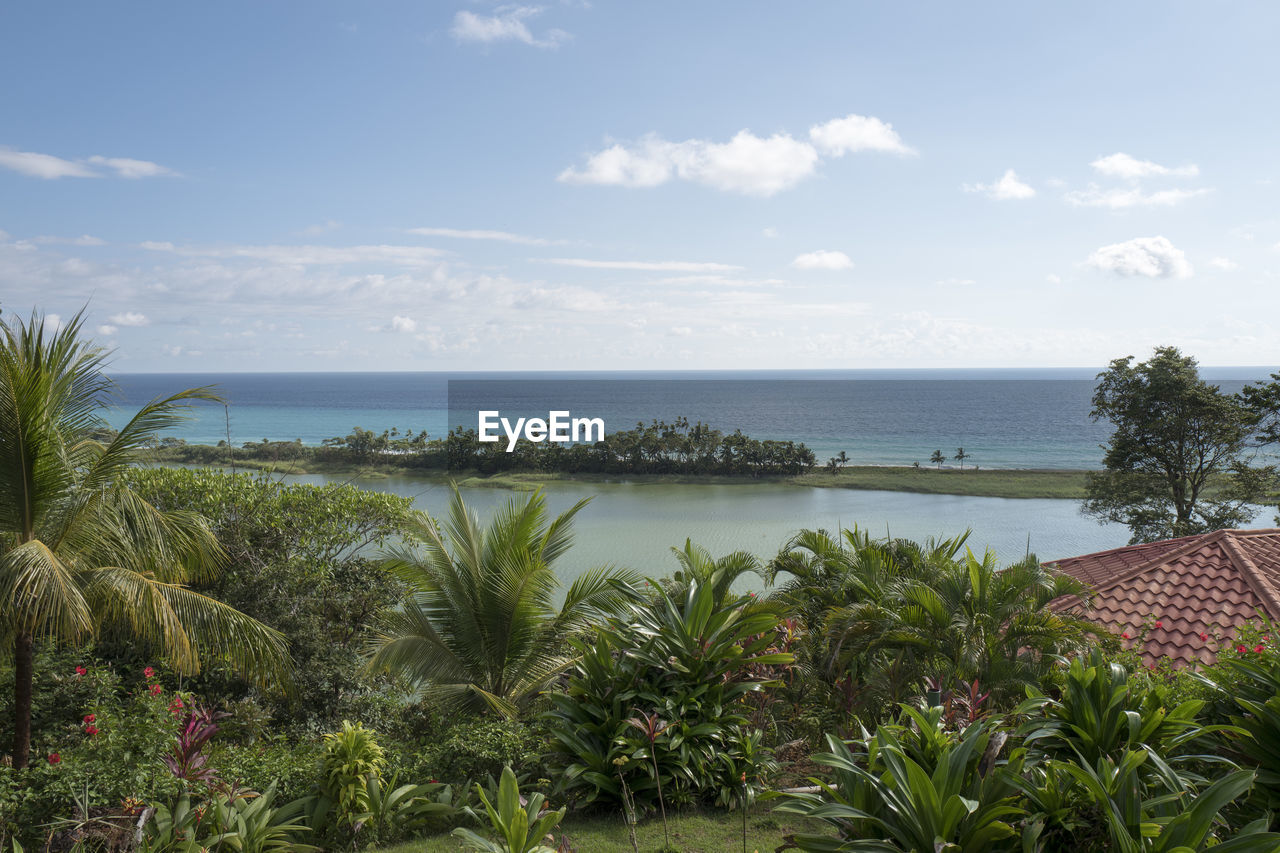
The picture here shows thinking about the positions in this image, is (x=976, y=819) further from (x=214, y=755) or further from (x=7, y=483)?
(x=7, y=483)

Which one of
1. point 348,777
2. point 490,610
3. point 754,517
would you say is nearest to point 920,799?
point 348,777

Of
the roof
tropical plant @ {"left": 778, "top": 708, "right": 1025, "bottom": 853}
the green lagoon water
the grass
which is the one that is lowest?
the green lagoon water

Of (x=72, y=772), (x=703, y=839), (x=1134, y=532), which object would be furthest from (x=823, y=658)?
(x=1134, y=532)

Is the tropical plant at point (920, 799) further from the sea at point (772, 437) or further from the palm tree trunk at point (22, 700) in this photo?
the palm tree trunk at point (22, 700)

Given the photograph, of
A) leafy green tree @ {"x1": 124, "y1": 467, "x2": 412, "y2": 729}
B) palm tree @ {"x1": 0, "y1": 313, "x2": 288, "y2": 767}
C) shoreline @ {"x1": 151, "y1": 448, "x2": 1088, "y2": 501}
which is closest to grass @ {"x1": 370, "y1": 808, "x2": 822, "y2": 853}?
palm tree @ {"x1": 0, "y1": 313, "x2": 288, "y2": 767}

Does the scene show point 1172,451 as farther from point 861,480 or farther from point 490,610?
point 490,610

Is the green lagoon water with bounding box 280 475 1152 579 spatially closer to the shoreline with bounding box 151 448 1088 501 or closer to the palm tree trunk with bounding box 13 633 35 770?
the shoreline with bounding box 151 448 1088 501

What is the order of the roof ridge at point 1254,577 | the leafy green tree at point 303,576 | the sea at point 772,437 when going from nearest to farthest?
the roof ridge at point 1254,577 < the leafy green tree at point 303,576 < the sea at point 772,437

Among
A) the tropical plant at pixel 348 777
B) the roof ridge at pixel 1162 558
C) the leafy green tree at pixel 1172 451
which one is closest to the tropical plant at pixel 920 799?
the tropical plant at pixel 348 777
